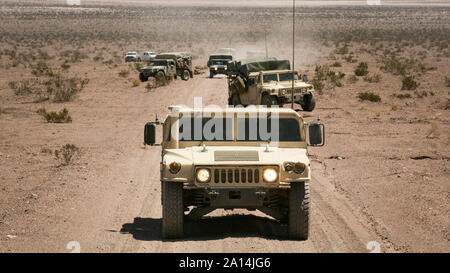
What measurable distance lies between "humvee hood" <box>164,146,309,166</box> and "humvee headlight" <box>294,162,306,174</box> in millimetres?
96

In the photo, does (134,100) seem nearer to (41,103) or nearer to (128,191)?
(41,103)

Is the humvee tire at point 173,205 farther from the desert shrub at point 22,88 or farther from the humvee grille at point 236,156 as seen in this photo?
the desert shrub at point 22,88

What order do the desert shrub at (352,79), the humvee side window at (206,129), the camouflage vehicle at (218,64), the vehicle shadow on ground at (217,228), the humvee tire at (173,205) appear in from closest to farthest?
the humvee tire at (173,205), the vehicle shadow on ground at (217,228), the humvee side window at (206,129), the desert shrub at (352,79), the camouflage vehicle at (218,64)

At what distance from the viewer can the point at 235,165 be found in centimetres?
910

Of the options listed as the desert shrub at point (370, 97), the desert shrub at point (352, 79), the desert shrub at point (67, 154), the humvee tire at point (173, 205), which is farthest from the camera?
the desert shrub at point (352, 79)

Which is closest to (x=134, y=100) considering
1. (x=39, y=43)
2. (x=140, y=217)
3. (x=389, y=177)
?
(x=389, y=177)

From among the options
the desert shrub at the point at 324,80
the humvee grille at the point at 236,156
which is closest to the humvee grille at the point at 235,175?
the humvee grille at the point at 236,156

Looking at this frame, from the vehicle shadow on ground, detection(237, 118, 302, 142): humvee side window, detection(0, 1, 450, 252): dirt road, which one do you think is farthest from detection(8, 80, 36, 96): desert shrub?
detection(237, 118, 302, 142): humvee side window

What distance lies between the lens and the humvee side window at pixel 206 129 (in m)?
10.1

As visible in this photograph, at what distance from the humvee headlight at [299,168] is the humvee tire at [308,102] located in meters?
16.7

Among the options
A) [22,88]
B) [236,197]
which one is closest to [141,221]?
[236,197]

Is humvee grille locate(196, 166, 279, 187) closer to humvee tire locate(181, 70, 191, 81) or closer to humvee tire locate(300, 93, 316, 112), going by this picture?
humvee tire locate(300, 93, 316, 112)

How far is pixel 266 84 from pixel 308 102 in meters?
2.18

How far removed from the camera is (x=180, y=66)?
4150cm
